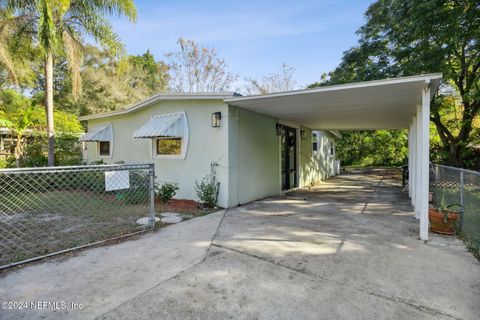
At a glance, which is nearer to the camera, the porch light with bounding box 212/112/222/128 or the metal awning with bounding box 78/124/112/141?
the porch light with bounding box 212/112/222/128

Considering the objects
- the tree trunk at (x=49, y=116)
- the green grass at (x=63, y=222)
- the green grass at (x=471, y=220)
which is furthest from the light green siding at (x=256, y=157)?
the tree trunk at (x=49, y=116)

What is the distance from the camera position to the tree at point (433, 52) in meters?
9.55

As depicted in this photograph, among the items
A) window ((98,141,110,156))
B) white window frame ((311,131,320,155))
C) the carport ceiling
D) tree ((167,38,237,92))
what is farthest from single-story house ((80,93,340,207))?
tree ((167,38,237,92))

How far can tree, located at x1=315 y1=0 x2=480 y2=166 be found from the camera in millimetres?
9555

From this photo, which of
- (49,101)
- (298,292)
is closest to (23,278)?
(298,292)

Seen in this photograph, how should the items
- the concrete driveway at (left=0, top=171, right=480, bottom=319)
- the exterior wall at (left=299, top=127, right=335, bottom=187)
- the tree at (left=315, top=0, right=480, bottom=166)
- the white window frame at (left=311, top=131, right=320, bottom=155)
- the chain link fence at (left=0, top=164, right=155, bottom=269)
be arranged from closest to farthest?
the concrete driveway at (left=0, top=171, right=480, bottom=319)
the chain link fence at (left=0, top=164, right=155, bottom=269)
the tree at (left=315, top=0, right=480, bottom=166)
the exterior wall at (left=299, top=127, right=335, bottom=187)
the white window frame at (left=311, top=131, right=320, bottom=155)

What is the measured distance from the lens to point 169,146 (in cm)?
846

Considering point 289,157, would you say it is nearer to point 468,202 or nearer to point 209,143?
point 209,143

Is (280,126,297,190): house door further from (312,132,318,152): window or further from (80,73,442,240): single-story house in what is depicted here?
(312,132,318,152): window

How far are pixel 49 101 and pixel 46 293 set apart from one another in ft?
33.1

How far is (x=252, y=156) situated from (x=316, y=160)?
24.0 feet

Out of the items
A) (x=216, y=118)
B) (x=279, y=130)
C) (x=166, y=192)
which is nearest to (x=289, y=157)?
(x=279, y=130)

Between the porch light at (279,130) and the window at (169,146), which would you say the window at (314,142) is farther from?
the window at (169,146)

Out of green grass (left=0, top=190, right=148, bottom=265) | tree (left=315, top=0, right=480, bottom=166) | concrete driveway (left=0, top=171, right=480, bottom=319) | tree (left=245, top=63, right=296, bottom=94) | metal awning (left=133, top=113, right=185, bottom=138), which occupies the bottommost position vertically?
concrete driveway (left=0, top=171, right=480, bottom=319)
